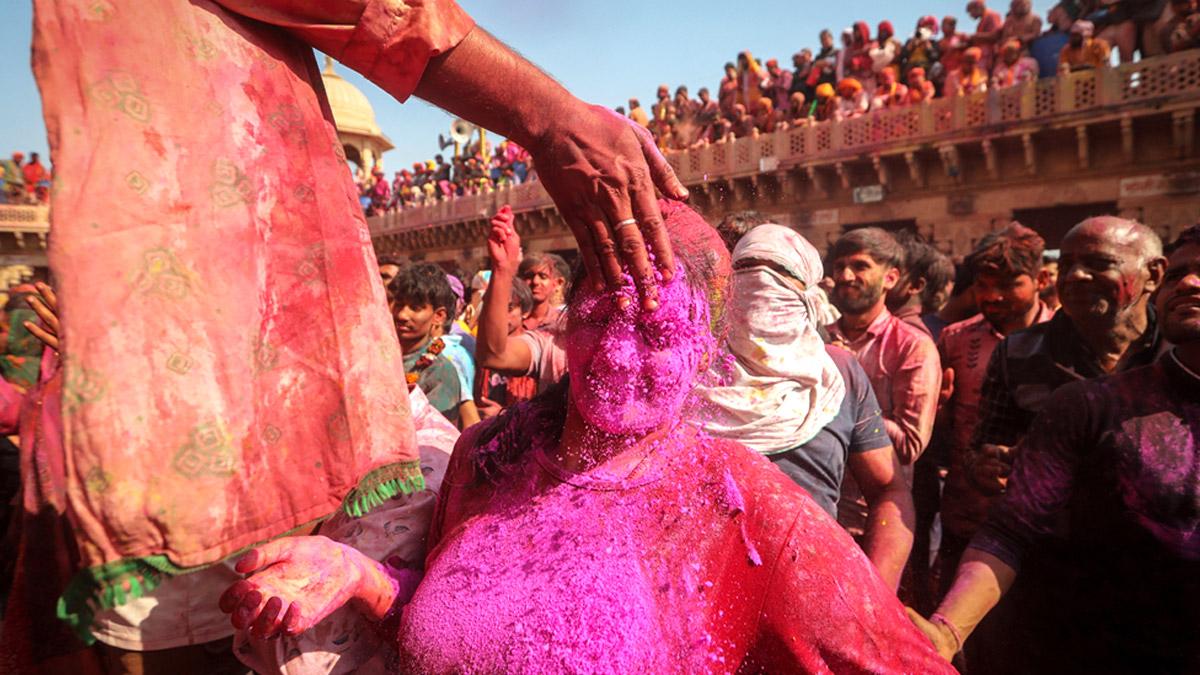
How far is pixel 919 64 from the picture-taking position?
50.7ft

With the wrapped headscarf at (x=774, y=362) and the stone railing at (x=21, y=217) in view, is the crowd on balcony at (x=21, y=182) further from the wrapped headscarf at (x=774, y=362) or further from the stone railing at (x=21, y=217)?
the wrapped headscarf at (x=774, y=362)

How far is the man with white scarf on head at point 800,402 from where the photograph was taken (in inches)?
90.4

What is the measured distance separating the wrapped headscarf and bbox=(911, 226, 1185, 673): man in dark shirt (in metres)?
0.63

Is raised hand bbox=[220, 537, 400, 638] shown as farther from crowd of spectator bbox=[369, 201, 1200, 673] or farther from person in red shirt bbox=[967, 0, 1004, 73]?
person in red shirt bbox=[967, 0, 1004, 73]

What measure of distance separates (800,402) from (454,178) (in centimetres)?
2875

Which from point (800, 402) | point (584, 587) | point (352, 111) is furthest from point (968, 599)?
point (352, 111)

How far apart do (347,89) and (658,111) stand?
30.3 metres

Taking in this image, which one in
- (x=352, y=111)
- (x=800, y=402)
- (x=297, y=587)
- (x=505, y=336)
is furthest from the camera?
(x=352, y=111)

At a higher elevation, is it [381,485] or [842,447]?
[381,485]

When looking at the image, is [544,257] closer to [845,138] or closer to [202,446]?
[202,446]

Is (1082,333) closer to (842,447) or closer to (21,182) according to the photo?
(842,447)

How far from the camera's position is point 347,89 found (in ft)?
140

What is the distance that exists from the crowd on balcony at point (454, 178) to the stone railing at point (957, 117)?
319 inches

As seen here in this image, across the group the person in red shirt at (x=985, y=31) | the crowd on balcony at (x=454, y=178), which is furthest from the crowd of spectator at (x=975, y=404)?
the crowd on balcony at (x=454, y=178)
